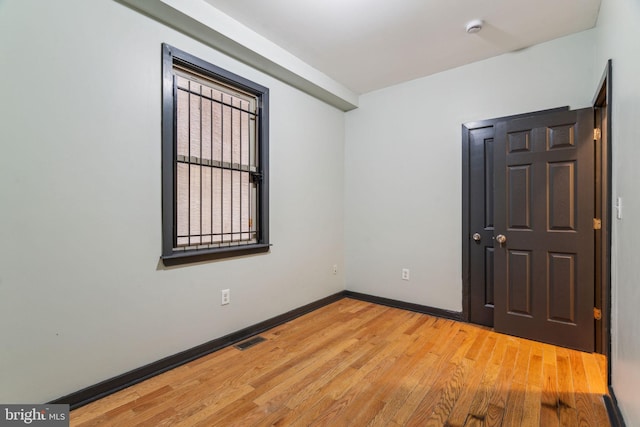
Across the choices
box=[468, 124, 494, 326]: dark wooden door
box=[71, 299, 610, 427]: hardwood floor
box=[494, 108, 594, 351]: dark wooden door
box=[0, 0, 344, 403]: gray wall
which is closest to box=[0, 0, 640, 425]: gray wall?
box=[0, 0, 344, 403]: gray wall

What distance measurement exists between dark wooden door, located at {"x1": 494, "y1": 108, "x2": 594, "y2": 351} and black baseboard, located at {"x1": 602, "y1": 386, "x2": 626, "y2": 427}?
77 cm

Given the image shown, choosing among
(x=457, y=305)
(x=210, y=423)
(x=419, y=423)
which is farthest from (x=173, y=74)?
(x=457, y=305)

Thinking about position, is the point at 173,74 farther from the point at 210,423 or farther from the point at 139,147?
the point at 210,423

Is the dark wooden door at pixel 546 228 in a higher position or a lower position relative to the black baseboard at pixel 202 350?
higher

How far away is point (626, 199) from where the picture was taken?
1.50 meters

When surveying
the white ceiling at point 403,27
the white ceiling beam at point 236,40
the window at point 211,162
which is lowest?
the window at point 211,162

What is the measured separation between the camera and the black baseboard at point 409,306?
309 cm

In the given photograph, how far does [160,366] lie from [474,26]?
11.6 feet

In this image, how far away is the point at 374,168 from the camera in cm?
366

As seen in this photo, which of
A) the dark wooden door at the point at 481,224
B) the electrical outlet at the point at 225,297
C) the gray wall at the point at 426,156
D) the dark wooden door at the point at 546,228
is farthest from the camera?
the dark wooden door at the point at 481,224

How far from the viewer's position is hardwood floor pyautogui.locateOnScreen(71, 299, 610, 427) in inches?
64.0
